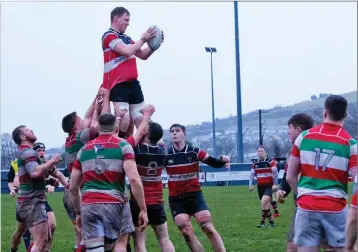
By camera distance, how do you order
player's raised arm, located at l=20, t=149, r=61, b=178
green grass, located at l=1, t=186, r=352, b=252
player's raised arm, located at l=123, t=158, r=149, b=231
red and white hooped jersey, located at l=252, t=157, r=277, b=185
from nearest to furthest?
1. player's raised arm, located at l=123, t=158, r=149, b=231
2. player's raised arm, located at l=20, t=149, r=61, b=178
3. green grass, located at l=1, t=186, r=352, b=252
4. red and white hooped jersey, located at l=252, t=157, r=277, b=185

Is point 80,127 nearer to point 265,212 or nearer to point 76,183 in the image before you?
point 76,183

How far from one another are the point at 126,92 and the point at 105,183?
136 cm

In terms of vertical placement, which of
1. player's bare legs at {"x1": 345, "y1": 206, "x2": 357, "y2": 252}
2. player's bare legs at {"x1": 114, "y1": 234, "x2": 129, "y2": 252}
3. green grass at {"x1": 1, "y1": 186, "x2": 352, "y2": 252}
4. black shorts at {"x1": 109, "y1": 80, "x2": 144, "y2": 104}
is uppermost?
black shorts at {"x1": 109, "y1": 80, "x2": 144, "y2": 104}

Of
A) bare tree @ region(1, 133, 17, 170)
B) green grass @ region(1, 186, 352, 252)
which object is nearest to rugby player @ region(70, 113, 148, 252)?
green grass @ region(1, 186, 352, 252)

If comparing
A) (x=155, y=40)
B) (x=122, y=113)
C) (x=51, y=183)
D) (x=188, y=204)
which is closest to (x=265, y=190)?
(x=51, y=183)

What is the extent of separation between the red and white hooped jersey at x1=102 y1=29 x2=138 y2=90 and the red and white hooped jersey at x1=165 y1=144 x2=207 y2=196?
9.30 ft

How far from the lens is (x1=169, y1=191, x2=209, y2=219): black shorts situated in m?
12.5

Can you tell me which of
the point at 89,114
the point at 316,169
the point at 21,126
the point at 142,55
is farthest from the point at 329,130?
the point at 21,126

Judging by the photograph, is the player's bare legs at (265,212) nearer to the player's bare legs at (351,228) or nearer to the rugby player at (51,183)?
the rugby player at (51,183)

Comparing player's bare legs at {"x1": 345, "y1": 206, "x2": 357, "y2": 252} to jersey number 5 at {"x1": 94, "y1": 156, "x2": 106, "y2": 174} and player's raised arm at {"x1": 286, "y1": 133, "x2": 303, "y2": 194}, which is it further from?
jersey number 5 at {"x1": 94, "y1": 156, "x2": 106, "y2": 174}

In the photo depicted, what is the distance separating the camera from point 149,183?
11453 millimetres

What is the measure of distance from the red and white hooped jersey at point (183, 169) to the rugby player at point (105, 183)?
3.02 meters

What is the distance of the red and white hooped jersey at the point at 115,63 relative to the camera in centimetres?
959

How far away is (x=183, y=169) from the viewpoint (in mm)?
12328
